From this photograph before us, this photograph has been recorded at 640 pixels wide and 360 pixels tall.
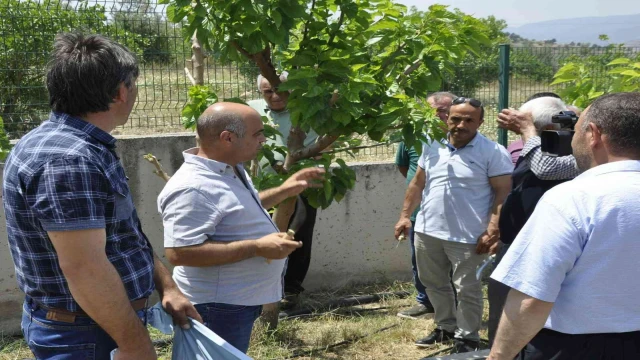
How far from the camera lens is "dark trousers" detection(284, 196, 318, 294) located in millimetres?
5992

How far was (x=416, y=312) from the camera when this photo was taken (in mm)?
5852

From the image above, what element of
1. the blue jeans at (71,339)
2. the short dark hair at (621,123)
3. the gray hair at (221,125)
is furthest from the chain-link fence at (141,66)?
the blue jeans at (71,339)

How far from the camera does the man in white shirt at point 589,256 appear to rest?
2246mm

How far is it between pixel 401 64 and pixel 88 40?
2.37 m

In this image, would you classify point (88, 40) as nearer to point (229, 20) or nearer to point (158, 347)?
point (229, 20)

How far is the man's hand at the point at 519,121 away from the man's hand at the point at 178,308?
84.6 inches

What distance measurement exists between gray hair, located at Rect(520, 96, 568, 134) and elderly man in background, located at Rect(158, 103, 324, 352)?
1.62 meters

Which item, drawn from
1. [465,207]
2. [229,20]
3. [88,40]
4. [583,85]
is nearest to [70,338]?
[88,40]

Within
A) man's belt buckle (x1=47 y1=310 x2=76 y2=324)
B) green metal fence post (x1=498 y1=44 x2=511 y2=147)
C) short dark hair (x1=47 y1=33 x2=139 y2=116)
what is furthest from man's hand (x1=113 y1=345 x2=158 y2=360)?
green metal fence post (x1=498 y1=44 x2=511 y2=147)

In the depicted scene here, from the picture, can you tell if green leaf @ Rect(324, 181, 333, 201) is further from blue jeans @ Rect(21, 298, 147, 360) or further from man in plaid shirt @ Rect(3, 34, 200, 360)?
blue jeans @ Rect(21, 298, 147, 360)

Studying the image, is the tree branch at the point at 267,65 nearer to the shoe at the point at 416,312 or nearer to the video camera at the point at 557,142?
the video camera at the point at 557,142

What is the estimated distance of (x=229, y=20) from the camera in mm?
3758

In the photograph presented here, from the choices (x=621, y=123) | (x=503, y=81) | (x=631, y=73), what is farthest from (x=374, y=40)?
(x=503, y=81)

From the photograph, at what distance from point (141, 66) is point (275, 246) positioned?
11.2 ft
